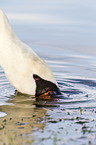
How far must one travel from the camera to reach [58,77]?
12.5m

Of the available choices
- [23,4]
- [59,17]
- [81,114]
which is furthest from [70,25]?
[81,114]

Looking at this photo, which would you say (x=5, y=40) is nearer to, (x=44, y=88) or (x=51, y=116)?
(x=44, y=88)

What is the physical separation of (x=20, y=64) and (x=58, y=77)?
10.9 ft

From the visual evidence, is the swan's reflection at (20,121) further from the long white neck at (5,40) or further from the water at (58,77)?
the long white neck at (5,40)

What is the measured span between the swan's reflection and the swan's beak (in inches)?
10.4

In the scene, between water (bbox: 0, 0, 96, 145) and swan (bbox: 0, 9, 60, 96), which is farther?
swan (bbox: 0, 9, 60, 96)

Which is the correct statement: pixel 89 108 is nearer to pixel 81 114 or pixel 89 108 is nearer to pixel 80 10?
pixel 81 114

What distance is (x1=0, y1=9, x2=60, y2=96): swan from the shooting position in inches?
362

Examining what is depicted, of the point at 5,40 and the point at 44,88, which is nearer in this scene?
the point at 5,40

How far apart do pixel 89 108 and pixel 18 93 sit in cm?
205

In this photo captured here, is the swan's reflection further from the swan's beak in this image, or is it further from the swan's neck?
the swan's neck

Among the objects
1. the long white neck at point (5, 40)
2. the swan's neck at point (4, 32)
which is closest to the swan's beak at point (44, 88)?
the long white neck at point (5, 40)

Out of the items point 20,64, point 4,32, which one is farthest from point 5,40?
point 20,64

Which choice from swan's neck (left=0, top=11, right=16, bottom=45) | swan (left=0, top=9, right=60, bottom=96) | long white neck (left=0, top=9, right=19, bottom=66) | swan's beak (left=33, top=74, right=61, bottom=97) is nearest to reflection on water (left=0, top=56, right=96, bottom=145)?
swan's beak (left=33, top=74, right=61, bottom=97)
